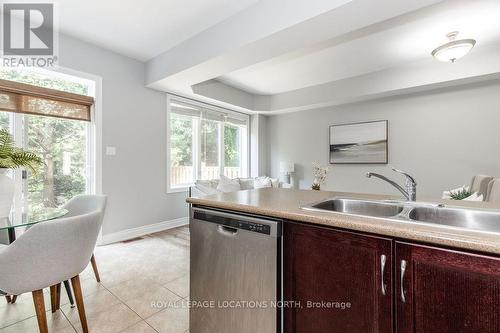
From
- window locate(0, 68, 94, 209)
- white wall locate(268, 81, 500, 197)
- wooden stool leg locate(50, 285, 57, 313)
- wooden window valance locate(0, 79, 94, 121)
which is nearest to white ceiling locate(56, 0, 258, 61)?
window locate(0, 68, 94, 209)

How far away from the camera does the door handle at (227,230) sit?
1267mm

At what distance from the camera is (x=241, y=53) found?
8.42ft

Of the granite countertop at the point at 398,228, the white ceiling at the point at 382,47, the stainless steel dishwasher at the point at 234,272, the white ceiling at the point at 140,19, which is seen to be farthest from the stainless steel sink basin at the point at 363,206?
the white ceiling at the point at 382,47

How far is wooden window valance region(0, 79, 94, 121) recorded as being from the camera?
8.17 ft

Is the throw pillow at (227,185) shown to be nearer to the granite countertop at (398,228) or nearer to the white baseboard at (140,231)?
the white baseboard at (140,231)

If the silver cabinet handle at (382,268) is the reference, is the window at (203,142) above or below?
above

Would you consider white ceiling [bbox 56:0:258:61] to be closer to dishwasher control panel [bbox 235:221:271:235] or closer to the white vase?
the white vase

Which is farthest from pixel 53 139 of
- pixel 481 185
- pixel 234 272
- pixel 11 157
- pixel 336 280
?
pixel 481 185

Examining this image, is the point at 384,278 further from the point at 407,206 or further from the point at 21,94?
the point at 21,94

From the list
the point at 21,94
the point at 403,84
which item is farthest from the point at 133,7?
the point at 403,84

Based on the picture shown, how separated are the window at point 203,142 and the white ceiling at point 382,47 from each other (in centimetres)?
84

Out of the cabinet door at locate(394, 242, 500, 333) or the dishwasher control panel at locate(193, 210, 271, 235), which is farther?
the dishwasher control panel at locate(193, 210, 271, 235)

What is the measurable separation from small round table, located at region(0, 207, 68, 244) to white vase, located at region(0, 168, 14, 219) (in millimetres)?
41

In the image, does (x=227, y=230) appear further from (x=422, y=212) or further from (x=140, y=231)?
(x=140, y=231)
